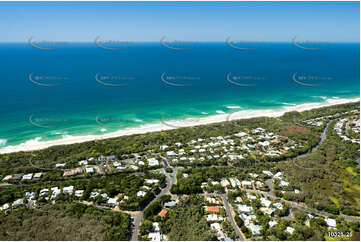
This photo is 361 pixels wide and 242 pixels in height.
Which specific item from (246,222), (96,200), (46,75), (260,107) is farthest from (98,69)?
(246,222)

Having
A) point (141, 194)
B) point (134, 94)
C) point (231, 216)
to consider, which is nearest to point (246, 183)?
point (231, 216)

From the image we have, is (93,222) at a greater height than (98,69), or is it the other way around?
(98,69)

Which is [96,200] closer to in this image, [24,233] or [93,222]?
[93,222]

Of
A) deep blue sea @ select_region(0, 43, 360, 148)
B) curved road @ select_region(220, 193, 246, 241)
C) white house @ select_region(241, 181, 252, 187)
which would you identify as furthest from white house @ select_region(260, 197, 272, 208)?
deep blue sea @ select_region(0, 43, 360, 148)

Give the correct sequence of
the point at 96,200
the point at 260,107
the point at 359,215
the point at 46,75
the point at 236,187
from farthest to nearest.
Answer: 1. the point at 46,75
2. the point at 260,107
3. the point at 236,187
4. the point at 96,200
5. the point at 359,215

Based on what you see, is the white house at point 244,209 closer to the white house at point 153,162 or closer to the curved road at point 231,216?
the curved road at point 231,216

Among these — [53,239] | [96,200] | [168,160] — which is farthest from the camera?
[168,160]

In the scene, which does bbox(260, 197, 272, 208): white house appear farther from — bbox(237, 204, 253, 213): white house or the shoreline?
the shoreline

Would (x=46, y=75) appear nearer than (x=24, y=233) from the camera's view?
No

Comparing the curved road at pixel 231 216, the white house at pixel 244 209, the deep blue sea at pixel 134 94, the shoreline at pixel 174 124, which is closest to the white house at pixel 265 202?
the white house at pixel 244 209
